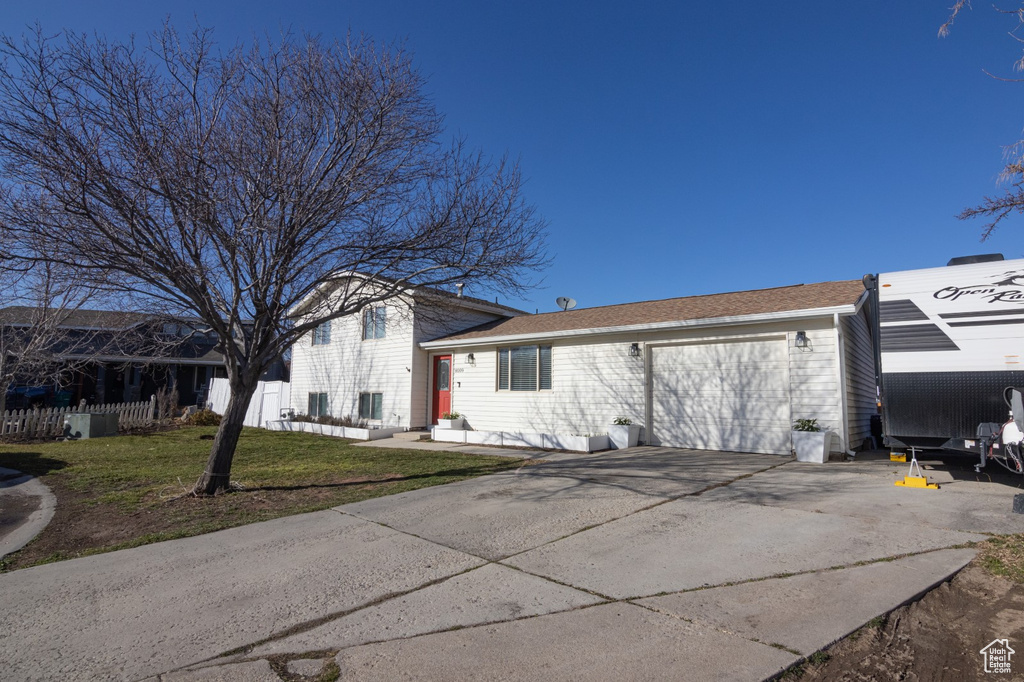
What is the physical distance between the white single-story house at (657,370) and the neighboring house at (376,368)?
0.06 m

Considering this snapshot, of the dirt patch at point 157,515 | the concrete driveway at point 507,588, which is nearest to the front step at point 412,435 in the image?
the dirt patch at point 157,515

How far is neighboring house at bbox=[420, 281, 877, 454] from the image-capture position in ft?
34.5

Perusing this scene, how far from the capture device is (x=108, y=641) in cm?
345

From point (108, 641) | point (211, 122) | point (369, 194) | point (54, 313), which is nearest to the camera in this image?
point (108, 641)

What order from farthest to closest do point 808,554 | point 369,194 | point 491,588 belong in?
point 369,194
point 808,554
point 491,588

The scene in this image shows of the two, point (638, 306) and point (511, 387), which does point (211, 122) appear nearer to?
point (511, 387)

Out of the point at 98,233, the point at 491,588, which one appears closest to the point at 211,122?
the point at 98,233

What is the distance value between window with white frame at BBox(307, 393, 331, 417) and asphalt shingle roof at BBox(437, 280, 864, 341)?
5795 mm

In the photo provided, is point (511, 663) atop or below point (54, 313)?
below

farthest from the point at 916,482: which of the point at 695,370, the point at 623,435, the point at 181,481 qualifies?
the point at 181,481

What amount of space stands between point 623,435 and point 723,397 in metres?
2.19

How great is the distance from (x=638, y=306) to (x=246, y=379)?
10347 mm

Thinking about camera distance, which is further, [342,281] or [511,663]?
[342,281]

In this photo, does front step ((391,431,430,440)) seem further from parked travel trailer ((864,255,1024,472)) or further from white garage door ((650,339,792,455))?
parked travel trailer ((864,255,1024,472))
